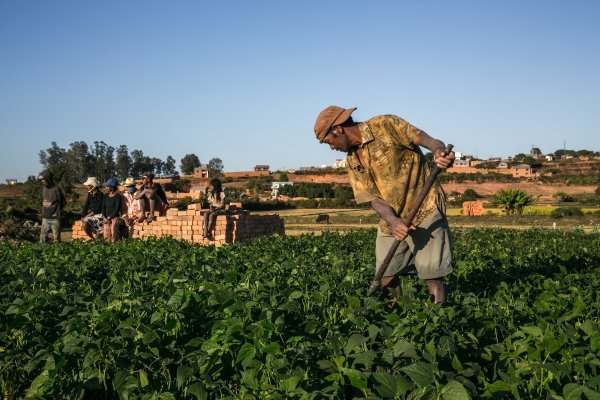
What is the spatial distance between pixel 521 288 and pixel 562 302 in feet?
4.48

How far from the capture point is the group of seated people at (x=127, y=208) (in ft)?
47.8

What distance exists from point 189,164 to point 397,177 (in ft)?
342

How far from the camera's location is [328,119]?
494cm

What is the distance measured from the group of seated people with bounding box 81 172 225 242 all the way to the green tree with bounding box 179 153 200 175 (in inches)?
3632

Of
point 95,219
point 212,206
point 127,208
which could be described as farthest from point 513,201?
point 95,219

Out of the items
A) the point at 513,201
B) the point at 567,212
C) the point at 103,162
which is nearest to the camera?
the point at 567,212

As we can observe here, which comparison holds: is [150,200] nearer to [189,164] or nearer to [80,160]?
[80,160]

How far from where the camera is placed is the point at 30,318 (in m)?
4.35

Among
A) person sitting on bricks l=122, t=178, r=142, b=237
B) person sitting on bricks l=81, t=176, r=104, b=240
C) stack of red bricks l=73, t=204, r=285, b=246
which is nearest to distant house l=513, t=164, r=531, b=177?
stack of red bricks l=73, t=204, r=285, b=246

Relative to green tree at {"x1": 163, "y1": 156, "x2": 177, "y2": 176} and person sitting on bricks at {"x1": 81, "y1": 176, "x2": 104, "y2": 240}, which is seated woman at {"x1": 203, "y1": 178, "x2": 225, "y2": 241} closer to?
person sitting on bricks at {"x1": 81, "y1": 176, "x2": 104, "y2": 240}

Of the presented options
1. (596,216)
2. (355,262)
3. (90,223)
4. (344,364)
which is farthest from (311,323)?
(596,216)

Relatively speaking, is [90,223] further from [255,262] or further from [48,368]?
[48,368]

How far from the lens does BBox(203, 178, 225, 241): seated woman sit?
1454cm

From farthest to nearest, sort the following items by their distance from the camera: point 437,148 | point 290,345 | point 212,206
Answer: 1. point 212,206
2. point 437,148
3. point 290,345
